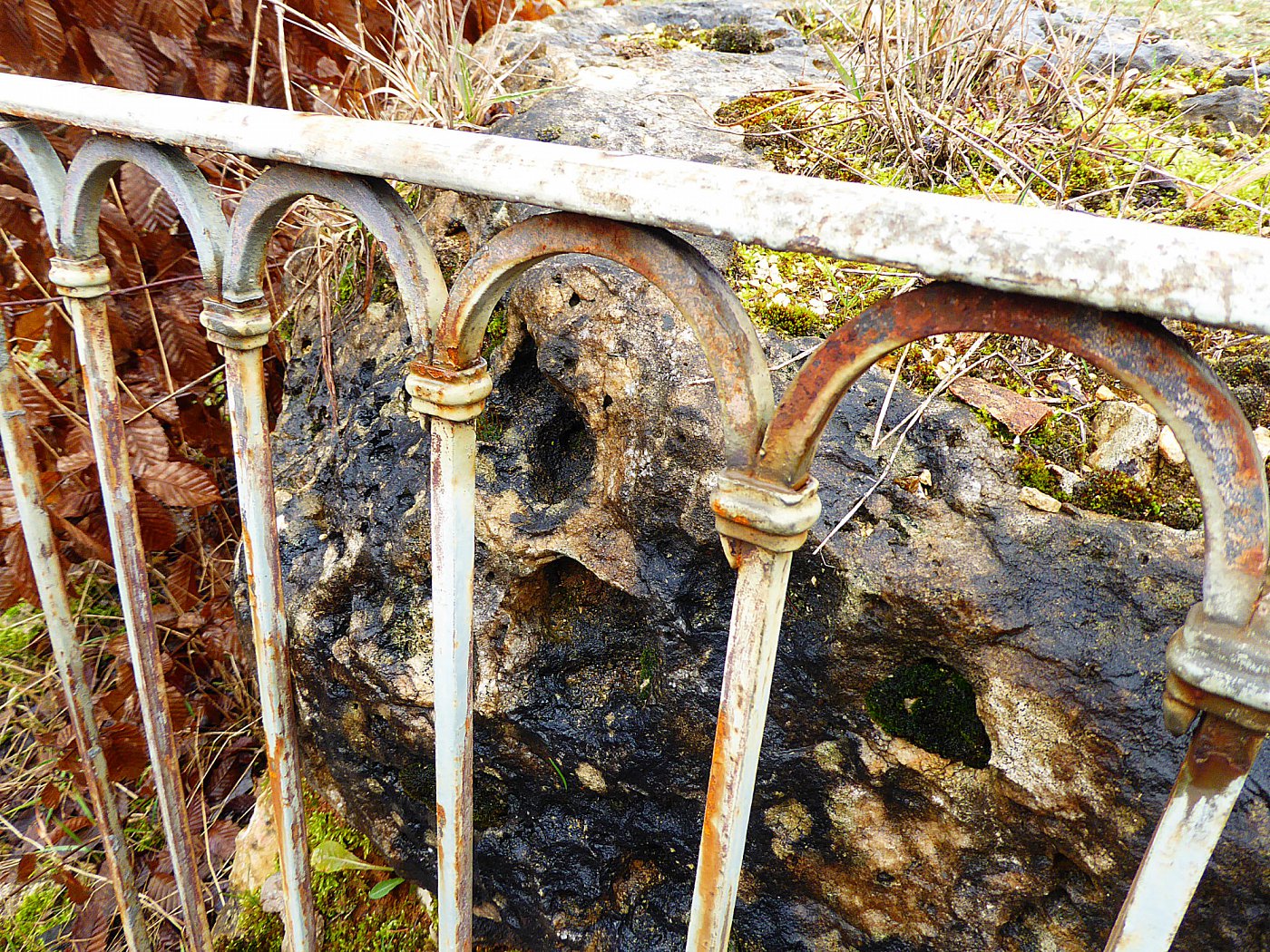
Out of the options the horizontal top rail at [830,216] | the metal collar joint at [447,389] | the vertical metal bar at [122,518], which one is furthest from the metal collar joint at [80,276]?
the metal collar joint at [447,389]

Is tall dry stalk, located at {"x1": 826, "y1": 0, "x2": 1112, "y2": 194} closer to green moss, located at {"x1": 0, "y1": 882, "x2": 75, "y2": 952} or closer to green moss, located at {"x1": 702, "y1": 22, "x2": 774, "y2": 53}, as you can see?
green moss, located at {"x1": 702, "y1": 22, "x2": 774, "y2": 53}

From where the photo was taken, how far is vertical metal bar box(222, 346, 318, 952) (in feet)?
4.40

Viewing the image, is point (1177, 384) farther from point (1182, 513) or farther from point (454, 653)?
point (454, 653)

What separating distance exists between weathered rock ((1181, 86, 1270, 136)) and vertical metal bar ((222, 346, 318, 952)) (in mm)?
2509

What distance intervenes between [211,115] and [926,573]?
49.4 inches

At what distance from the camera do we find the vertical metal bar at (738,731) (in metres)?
0.95

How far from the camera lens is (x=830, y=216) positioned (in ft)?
2.46

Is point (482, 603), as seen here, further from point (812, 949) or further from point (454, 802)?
point (812, 949)

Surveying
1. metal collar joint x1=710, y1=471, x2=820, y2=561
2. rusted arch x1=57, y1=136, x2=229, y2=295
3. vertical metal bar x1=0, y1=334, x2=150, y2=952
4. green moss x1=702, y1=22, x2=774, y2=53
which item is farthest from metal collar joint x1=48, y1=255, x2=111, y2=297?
green moss x1=702, y1=22, x2=774, y2=53

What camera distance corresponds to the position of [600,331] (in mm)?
1638

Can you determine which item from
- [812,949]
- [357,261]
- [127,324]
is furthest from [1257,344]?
[127,324]

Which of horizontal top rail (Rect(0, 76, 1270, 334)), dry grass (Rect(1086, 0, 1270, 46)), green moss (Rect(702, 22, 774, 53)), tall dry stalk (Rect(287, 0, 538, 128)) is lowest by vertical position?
horizontal top rail (Rect(0, 76, 1270, 334))

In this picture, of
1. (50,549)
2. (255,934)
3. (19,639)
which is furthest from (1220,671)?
(19,639)

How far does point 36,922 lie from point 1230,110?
4150mm
